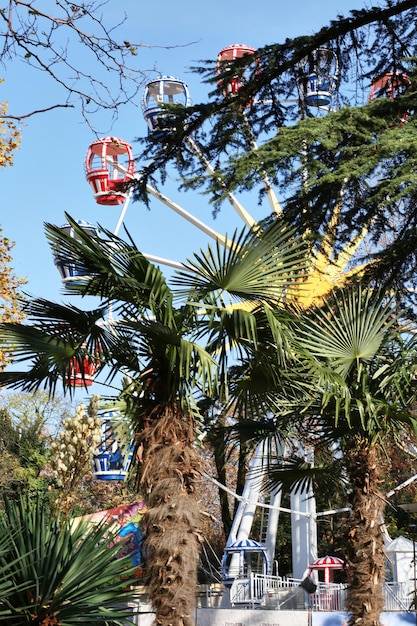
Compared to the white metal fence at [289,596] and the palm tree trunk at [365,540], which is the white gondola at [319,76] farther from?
the white metal fence at [289,596]

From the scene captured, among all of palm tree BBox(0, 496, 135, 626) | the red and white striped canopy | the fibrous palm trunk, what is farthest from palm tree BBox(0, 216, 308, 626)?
the red and white striped canopy

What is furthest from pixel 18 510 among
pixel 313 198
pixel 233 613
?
pixel 233 613

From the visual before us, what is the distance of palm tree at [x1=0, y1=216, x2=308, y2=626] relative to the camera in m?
8.15

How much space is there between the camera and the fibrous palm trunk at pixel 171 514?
8023mm

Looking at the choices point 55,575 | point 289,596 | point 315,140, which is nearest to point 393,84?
point 315,140

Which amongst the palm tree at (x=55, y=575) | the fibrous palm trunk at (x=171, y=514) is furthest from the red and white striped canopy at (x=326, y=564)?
the palm tree at (x=55, y=575)

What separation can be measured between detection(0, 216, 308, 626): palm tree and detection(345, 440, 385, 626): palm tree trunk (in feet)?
10.3

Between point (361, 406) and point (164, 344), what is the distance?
3.05 m

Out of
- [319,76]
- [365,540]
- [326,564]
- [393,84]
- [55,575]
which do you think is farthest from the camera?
[326,564]

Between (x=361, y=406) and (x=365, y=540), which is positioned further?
(x=365, y=540)

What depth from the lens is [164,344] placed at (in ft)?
28.1

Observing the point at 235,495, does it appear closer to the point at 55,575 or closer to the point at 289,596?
the point at 289,596

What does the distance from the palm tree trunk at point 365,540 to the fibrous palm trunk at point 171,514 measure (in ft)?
11.7

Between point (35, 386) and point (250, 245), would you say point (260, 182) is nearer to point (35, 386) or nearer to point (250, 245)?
point (250, 245)
